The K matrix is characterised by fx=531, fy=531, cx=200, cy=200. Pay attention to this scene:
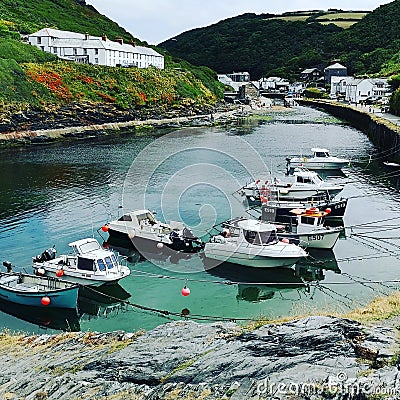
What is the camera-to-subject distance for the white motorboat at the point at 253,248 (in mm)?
23156

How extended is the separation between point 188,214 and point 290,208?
A: 22.1ft

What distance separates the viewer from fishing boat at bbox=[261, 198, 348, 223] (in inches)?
1149

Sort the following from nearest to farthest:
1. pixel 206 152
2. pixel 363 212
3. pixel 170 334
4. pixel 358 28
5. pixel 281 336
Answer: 1. pixel 281 336
2. pixel 170 334
3. pixel 363 212
4. pixel 206 152
5. pixel 358 28

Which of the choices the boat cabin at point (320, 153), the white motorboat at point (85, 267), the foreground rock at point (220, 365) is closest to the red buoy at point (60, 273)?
the white motorboat at point (85, 267)

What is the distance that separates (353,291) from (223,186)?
820 inches

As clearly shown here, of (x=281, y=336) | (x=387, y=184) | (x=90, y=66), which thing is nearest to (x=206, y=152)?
(x=387, y=184)

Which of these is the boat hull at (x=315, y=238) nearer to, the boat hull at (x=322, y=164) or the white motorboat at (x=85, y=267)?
the white motorboat at (x=85, y=267)

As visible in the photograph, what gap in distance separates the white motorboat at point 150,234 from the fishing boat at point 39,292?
253 inches

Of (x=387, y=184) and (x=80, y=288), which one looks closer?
A: (x=80, y=288)

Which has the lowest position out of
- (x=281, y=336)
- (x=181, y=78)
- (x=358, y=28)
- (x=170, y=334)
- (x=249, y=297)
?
(x=249, y=297)

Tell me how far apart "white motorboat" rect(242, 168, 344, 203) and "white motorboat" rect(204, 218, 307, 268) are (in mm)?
8901

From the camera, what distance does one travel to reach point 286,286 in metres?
22.4

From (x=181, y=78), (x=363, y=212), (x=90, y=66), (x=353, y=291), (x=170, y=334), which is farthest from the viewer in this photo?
(x=181, y=78)

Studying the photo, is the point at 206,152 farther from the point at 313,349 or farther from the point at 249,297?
the point at 313,349
